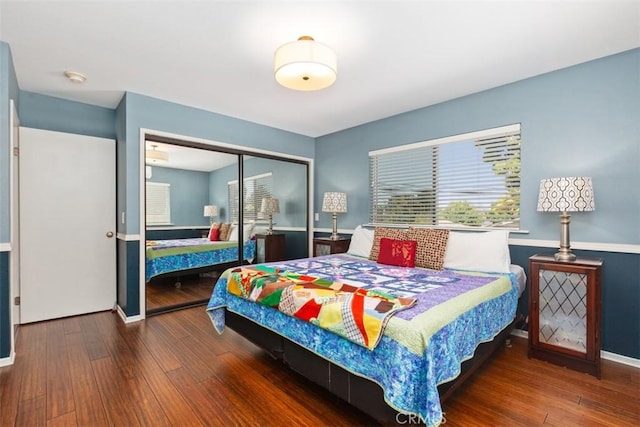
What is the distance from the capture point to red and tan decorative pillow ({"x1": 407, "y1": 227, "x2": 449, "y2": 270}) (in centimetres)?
293

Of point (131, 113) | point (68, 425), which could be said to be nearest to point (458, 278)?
point (68, 425)

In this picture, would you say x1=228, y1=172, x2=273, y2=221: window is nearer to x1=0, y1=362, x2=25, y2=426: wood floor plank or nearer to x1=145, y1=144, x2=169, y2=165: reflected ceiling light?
x1=145, y1=144, x2=169, y2=165: reflected ceiling light

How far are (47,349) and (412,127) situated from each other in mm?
4394

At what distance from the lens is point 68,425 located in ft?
5.49

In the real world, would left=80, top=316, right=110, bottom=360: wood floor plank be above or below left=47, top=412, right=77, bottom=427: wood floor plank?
below

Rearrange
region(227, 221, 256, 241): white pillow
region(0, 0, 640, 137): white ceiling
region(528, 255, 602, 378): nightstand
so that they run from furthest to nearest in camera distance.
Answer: region(227, 221, 256, 241): white pillow → region(528, 255, 602, 378): nightstand → region(0, 0, 640, 137): white ceiling

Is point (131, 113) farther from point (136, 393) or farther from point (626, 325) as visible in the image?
point (626, 325)

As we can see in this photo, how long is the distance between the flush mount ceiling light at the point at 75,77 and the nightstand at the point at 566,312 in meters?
4.45

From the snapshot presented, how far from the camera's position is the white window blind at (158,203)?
3.53 metres

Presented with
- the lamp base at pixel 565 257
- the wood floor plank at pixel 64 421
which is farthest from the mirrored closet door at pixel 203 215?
the lamp base at pixel 565 257

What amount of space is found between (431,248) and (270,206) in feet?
8.35

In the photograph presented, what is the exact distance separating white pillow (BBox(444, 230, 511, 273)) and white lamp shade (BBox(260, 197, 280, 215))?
264 cm

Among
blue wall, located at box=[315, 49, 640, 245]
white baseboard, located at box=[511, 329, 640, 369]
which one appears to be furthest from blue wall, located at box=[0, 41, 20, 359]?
white baseboard, located at box=[511, 329, 640, 369]

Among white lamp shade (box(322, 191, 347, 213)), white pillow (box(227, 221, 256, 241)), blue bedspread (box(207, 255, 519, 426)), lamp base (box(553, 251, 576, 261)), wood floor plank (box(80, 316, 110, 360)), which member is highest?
white lamp shade (box(322, 191, 347, 213))
